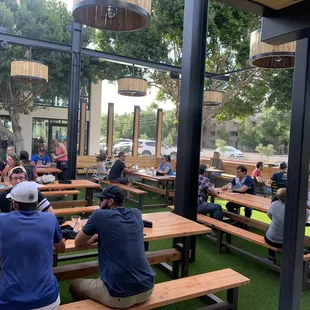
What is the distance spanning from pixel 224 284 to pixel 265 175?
8.60 metres

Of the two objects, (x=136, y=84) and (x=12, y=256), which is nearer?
(x=12, y=256)

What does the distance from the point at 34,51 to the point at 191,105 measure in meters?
9.02

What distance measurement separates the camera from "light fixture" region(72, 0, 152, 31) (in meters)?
2.58

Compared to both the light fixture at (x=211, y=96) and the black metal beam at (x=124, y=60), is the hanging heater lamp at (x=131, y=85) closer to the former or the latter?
the black metal beam at (x=124, y=60)

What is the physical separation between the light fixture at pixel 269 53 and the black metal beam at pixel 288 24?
154 centimetres

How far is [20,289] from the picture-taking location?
206cm

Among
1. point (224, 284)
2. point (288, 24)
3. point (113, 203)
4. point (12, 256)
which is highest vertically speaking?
point (288, 24)

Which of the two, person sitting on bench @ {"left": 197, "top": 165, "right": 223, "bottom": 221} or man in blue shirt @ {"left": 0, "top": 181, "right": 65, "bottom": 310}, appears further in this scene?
person sitting on bench @ {"left": 197, "top": 165, "right": 223, "bottom": 221}

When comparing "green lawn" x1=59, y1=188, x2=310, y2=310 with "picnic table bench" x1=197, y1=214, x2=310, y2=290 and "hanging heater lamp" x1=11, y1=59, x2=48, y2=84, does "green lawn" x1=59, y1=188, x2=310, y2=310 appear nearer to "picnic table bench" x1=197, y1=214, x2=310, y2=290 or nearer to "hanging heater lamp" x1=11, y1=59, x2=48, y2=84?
"picnic table bench" x1=197, y1=214, x2=310, y2=290

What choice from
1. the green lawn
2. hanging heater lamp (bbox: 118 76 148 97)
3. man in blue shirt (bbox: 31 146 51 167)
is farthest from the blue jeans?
man in blue shirt (bbox: 31 146 51 167)

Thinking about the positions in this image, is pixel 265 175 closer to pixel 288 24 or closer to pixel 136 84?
pixel 136 84

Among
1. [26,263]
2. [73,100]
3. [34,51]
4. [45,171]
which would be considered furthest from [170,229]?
[34,51]

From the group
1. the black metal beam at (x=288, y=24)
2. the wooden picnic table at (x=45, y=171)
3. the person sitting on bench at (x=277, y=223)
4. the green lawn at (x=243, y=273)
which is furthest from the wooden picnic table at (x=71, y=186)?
the black metal beam at (x=288, y=24)

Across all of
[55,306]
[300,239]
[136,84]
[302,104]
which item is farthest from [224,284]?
[136,84]
